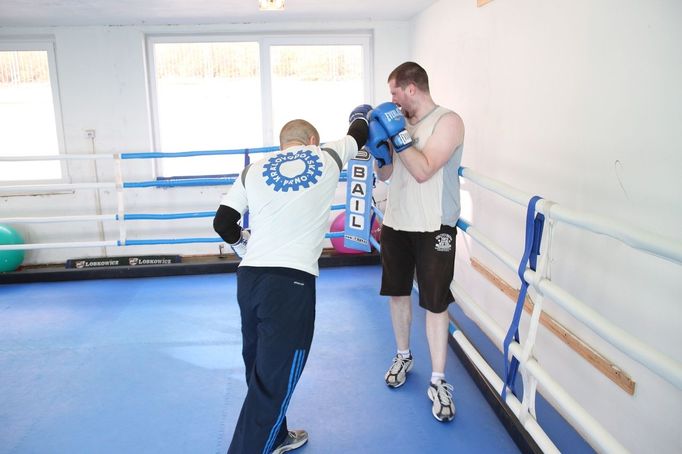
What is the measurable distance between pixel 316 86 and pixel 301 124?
3181mm

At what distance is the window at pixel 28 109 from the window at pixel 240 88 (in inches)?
38.5

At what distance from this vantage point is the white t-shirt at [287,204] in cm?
169

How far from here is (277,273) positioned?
5.47ft

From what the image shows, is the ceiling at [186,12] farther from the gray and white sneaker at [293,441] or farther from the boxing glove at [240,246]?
the gray and white sneaker at [293,441]

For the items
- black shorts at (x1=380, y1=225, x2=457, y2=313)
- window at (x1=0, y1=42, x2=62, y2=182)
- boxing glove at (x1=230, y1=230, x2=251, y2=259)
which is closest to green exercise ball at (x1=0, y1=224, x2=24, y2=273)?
window at (x1=0, y1=42, x2=62, y2=182)

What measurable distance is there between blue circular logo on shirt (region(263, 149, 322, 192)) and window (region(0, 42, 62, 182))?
3.89 m

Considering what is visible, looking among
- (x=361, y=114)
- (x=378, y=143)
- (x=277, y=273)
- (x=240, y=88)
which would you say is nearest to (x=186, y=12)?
(x=240, y=88)

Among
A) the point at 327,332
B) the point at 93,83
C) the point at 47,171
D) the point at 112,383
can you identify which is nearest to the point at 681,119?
the point at 327,332

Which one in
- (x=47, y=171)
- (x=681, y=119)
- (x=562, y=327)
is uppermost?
(x=681, y=119)

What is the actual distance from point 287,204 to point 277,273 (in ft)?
0.75

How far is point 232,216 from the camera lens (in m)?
1.81

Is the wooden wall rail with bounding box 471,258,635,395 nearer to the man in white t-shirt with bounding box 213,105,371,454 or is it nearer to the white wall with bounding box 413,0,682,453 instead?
the white wall with bounding box 413,0,682,453

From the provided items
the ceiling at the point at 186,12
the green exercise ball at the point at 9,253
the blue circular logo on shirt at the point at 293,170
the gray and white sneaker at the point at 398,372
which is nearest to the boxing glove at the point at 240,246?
the blue circular logo on shirt at the point at 293,170

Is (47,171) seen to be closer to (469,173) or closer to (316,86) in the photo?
(316,86)
